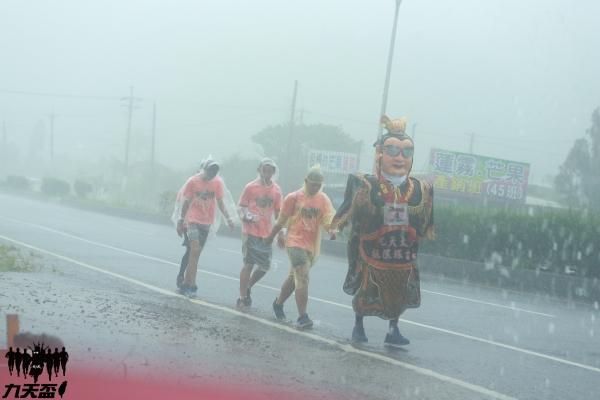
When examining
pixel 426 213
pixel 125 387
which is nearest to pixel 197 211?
pixel 426 213

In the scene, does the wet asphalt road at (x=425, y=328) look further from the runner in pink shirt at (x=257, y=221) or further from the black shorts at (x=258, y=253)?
the black shorts at (x=258, y=253)

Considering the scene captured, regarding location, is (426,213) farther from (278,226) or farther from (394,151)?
(278,226)

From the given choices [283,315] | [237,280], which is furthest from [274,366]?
[237,280]

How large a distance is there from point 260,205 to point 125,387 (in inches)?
185

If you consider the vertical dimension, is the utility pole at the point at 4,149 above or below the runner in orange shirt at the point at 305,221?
below

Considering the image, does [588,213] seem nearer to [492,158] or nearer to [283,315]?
[283,315]

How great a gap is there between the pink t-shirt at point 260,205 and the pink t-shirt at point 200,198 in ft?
2.41

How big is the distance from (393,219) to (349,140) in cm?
5973

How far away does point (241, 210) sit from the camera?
→ 9883 mm

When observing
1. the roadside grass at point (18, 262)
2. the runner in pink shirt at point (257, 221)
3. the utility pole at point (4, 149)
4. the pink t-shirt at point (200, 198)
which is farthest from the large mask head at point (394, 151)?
the utility pole at point (4, 149)

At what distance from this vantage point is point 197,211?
10445 millimetres

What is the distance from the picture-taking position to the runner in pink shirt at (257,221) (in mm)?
9797

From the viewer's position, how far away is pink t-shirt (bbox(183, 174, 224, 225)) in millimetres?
10438

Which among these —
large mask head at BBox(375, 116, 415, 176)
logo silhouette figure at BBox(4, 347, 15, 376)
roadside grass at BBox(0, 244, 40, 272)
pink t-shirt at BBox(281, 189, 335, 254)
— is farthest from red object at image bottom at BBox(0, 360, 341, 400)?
roadside grass at BBox(0, 244, 40, 272)
